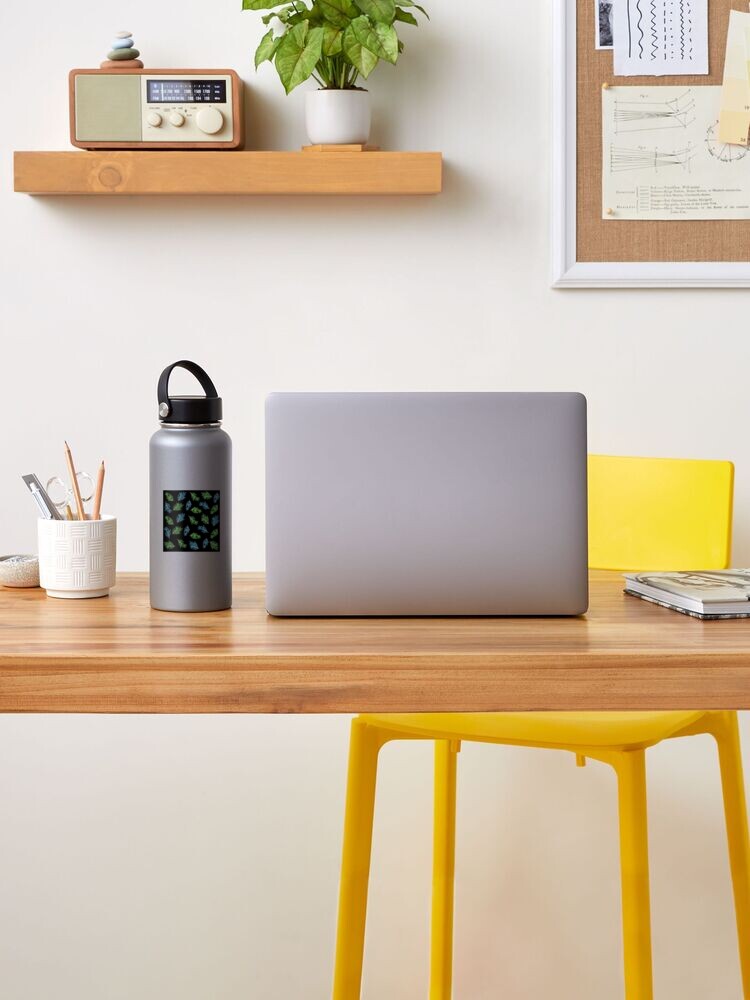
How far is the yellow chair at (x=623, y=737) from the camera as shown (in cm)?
134

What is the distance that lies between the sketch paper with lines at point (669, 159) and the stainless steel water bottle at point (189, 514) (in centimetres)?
105

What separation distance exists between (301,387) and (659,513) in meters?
0.63

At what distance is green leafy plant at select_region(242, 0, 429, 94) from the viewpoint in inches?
66.2

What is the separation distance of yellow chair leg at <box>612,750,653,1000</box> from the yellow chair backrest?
1.11 feet

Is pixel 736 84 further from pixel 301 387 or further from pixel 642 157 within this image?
pixel 301 387

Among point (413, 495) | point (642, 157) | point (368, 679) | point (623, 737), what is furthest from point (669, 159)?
point (368, 679)

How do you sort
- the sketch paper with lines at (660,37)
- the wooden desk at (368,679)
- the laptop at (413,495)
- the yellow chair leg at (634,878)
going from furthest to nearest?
the sketch paper with lines at (660,37) → the yellow chair leg at (634,878) → the laptop at (413,495) → the wooden desk at (368,679)

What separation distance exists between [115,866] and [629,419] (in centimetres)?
115

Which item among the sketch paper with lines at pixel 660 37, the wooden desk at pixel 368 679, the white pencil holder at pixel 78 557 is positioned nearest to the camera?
the wooden desk at pixel 368 679

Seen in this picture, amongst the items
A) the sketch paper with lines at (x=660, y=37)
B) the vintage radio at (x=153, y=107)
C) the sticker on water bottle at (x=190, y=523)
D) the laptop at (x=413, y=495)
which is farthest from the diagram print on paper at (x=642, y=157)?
the sticker on water bottle at (x=190, y=523)

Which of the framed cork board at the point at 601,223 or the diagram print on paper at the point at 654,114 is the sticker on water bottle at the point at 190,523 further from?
the diagram print on paper at the point at 654,114

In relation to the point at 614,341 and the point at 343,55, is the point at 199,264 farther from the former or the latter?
the point at 614,341

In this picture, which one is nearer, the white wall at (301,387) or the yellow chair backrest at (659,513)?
the yellow chair backrest at (659,513)

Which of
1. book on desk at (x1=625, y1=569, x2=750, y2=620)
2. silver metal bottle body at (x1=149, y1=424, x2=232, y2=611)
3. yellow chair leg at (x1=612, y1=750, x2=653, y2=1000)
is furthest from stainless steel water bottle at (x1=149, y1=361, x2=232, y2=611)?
yellow chair leg at (x1=612, y1=750, x2=653, y2=1000)
